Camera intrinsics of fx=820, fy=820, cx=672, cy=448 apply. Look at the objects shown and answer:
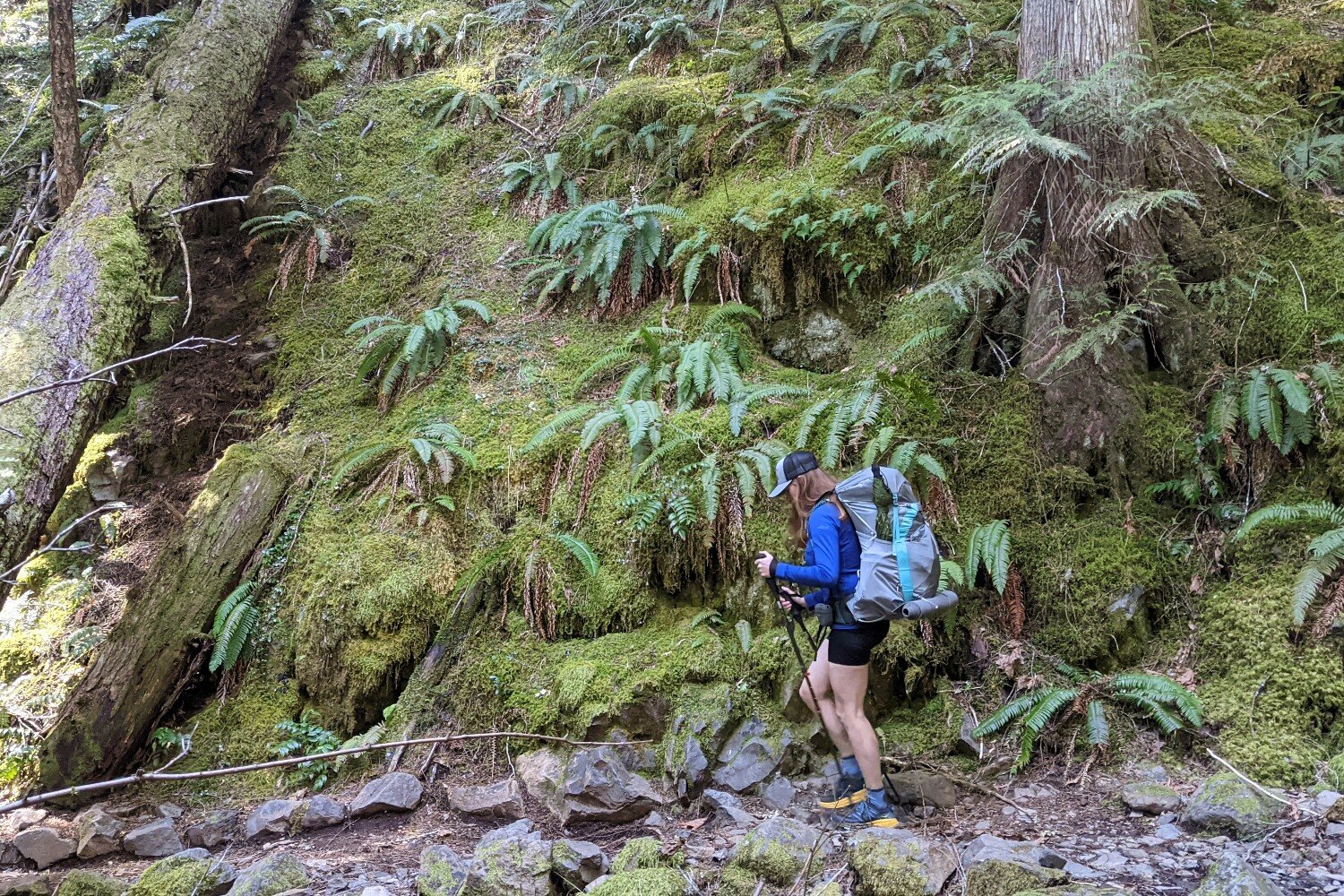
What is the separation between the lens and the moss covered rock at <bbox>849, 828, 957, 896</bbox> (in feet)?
11.8

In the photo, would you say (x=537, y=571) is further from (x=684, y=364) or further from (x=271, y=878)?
(x=271, y=878)

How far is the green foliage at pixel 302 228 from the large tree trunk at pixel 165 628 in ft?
9.93

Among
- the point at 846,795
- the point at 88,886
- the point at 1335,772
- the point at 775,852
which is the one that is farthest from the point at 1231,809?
the point at 88,886

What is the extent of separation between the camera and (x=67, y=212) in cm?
768

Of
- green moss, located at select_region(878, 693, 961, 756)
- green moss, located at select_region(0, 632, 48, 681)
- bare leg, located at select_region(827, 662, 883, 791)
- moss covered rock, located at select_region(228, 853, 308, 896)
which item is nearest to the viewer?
moss covered rock, located at select_region(228, 853, 308, 896)

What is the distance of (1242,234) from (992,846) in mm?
4952

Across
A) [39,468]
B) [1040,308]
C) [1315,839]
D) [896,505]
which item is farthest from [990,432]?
[39,468]

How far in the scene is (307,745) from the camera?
5.92m

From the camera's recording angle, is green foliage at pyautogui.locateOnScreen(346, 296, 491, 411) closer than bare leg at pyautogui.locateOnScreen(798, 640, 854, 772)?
No

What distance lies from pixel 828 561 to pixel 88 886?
161 inches

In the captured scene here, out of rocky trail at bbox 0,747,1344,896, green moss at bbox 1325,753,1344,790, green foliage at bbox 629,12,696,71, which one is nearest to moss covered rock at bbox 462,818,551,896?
rocky trail at bbox 0,747,1344,896

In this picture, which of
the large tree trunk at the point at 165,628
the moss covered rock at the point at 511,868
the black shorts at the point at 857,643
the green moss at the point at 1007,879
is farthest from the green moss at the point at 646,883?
the large tree trunk at the point at 165,628

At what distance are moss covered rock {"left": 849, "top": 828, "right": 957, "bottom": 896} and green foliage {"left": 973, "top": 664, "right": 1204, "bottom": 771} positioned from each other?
120 centimetres

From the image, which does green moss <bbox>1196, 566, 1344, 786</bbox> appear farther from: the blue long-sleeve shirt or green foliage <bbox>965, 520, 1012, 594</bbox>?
the blue long-sleeve shirt
